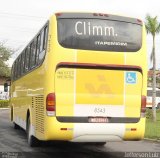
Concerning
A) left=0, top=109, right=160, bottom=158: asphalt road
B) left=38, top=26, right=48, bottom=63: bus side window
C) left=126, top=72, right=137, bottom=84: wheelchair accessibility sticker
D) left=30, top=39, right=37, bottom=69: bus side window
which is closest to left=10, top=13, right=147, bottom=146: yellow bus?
left=126, top=72, right=137, bottom=84: wheelchair accessibility sticker

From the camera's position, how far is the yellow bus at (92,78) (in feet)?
37.3

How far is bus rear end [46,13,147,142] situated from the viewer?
11.4 meters

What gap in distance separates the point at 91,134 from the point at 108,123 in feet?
1.76

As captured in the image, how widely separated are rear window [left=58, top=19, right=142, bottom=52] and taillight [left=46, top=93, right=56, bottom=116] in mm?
1315

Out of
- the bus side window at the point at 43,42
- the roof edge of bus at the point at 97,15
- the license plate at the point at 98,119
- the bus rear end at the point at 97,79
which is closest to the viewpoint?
the bus rear end at the point at 97,79

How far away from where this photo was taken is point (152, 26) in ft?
98.8

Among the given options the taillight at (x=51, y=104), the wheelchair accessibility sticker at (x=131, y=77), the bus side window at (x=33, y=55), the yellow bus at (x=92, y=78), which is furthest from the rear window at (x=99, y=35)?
the bus side window at (x=33, y=55)

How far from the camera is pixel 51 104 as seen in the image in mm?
11344

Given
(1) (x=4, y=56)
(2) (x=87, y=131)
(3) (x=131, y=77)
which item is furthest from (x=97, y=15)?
(1) (x=4, y=56)

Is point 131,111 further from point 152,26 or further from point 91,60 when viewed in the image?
point 152,26

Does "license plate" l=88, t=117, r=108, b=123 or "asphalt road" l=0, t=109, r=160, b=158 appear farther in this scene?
"asphalt road" l=0, t=109, r=160, b=158

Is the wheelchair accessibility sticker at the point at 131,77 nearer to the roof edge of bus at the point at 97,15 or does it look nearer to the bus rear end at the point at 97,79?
the bus rear end at the point at 97,79

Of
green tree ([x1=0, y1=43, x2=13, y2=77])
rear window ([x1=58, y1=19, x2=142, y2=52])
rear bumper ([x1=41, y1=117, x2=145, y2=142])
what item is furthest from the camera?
green tree ([x1=0, y1=43, x2=13, y2=77])

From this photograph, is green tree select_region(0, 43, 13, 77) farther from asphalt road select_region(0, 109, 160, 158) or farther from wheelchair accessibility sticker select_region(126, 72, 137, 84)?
wheelchair accessibility sticker select_region(126, 72, 137, 84)
